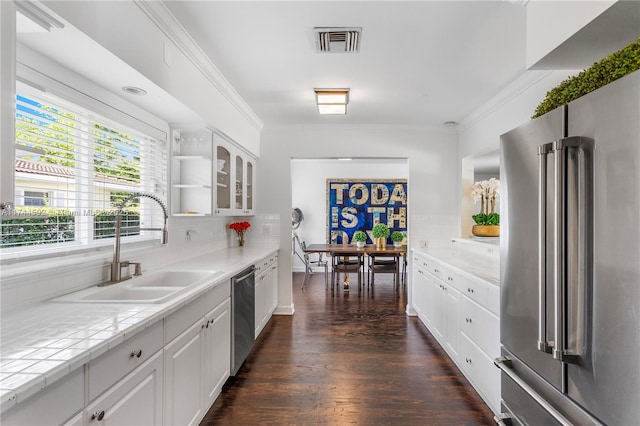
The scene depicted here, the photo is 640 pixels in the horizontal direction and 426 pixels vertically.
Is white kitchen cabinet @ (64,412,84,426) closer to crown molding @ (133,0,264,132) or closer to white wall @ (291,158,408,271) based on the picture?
crown molding @ (133,0,264,132)

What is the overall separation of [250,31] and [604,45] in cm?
187

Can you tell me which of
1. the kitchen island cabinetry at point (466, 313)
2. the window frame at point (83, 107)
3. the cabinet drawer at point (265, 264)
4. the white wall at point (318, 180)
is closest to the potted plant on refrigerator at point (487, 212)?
the kitchen island cabinetry at point (466, 313)

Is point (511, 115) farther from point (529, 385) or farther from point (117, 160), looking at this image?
point (117, 160)

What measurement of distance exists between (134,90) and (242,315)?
1823 mm

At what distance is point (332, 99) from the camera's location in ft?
10.7

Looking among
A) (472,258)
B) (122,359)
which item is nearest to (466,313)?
(472,258)

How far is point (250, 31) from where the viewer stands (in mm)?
2162

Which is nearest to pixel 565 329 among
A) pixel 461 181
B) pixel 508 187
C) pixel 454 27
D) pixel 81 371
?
pixel 508 187

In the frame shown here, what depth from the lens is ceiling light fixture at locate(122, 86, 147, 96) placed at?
79.3 inches

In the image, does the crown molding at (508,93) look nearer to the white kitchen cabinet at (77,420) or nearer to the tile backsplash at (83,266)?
the tile backsplash at (83,266)

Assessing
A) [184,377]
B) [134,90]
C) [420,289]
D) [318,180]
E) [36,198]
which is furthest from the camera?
[318,180]

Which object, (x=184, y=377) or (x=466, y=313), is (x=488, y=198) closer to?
(x=466, y=313)

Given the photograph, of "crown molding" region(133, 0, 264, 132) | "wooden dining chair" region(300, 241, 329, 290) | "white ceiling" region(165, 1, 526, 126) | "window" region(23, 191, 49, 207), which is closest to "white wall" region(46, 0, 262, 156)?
"crown molding" region(133, 0, 264, 132)

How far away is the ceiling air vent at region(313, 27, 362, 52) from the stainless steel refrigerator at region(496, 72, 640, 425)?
1287mm
